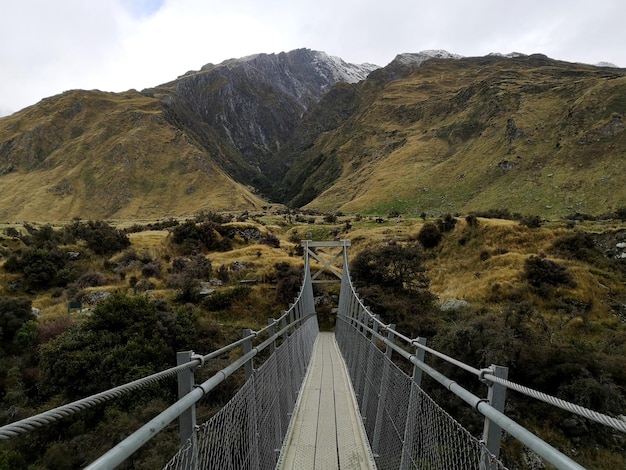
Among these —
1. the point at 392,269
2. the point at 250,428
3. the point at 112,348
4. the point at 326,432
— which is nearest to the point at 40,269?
the point at 112,348

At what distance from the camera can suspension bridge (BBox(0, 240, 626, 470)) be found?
134 cm

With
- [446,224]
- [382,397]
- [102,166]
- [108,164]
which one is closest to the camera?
[382,397]

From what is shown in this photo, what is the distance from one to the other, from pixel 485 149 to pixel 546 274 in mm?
43138

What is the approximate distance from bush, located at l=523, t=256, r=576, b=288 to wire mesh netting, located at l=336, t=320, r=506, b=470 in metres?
13.6

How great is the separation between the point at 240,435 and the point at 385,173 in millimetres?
67439

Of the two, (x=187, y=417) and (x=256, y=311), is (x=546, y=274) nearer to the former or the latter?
(x=256, y=311)

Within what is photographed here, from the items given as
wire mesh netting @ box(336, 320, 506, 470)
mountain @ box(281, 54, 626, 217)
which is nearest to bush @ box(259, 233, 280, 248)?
mountain @ box(281, 54, 626, 217)

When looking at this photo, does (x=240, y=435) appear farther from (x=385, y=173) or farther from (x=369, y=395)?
(x=385, y=173)

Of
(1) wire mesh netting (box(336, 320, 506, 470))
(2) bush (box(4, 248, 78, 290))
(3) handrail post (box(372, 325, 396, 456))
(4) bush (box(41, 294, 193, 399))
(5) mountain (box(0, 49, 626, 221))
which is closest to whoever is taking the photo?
(1) wire mesh netting (box(336, 320, 506, 470))

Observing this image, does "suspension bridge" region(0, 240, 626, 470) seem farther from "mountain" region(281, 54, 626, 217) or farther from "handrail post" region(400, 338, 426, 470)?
"mountain" region(281, 54, 626, 217)

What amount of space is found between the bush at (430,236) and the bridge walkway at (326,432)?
17757 mm

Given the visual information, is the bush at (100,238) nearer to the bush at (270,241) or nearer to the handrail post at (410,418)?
the bush at (270,241)

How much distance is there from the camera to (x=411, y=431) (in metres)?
3.18

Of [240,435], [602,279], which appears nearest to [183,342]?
[240,435]
